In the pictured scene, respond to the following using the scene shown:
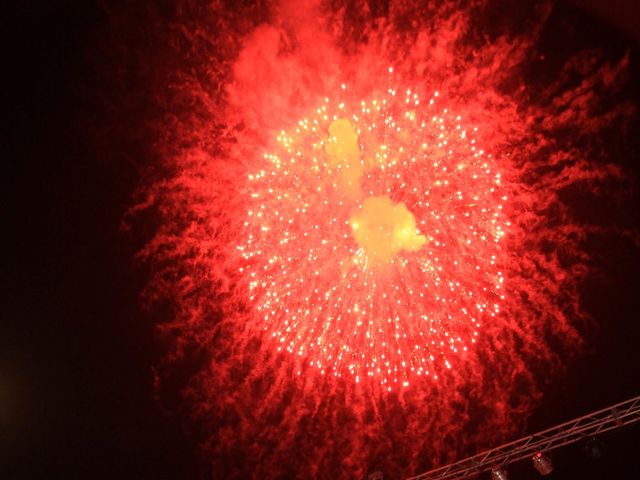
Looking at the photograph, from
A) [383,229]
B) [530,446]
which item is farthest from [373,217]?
[530,446]

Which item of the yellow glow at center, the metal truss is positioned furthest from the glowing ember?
the metal truss

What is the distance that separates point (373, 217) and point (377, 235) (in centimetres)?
16

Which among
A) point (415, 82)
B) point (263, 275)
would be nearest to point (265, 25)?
point (415, 82)

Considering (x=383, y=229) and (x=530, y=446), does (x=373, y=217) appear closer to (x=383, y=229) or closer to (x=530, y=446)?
(x=383, y=229)

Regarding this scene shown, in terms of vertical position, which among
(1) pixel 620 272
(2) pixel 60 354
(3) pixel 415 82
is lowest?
(1) pixel 620 272

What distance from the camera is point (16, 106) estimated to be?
4.34 metres

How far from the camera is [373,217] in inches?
168

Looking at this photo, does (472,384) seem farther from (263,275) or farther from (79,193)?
(79,193)

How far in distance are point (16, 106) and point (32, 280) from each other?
5.70 feet

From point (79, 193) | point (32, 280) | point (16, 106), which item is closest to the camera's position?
point (16, 106)

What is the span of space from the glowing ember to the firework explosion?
0.02 meters

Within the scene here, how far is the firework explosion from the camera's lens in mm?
4090

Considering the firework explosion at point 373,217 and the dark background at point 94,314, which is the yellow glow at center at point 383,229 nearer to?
the firework explosion at point 373,217

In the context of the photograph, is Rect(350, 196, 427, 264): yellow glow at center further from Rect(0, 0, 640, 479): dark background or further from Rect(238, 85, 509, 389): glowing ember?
Rect(0, 0, 640, 479): dark background
